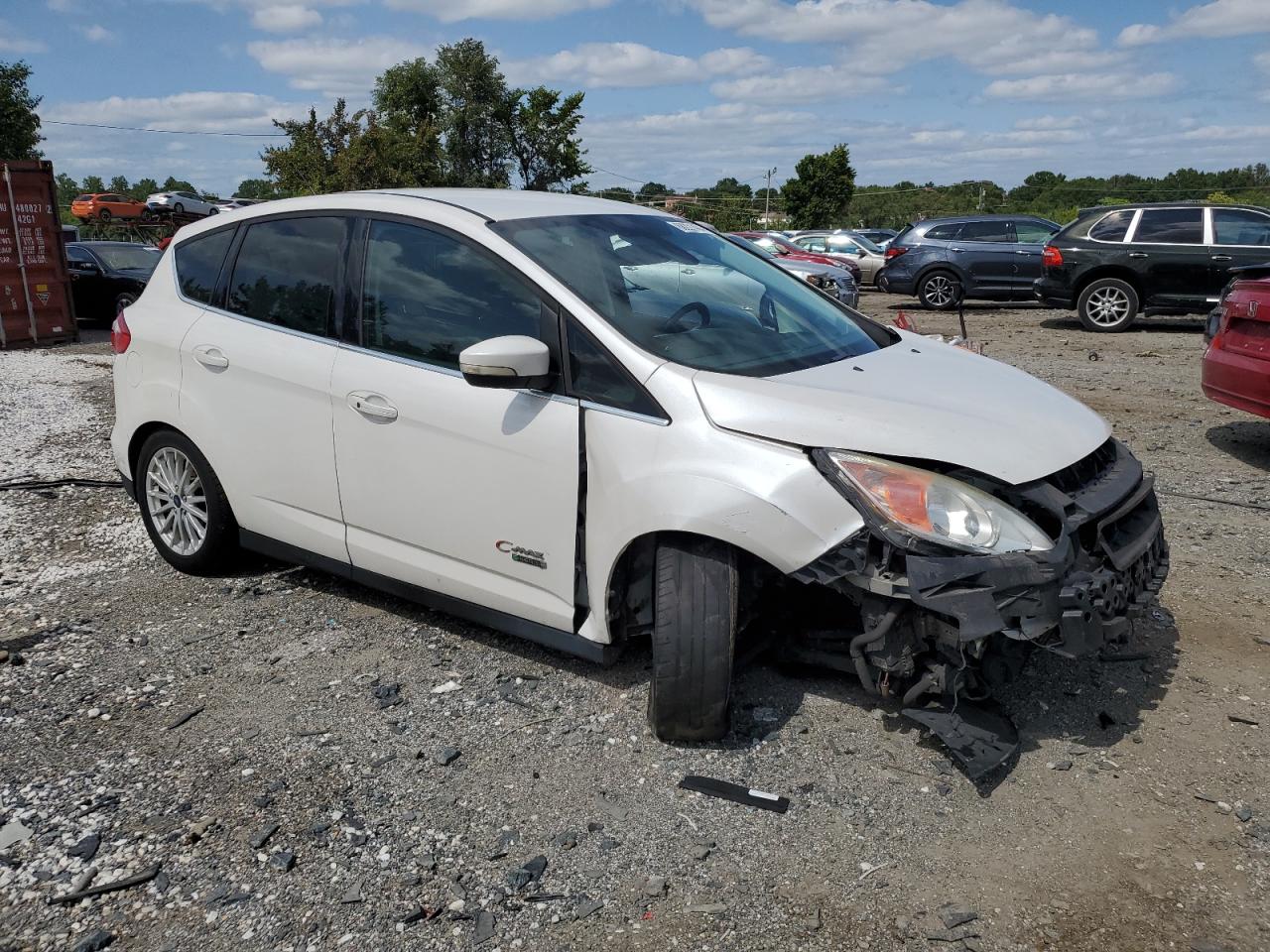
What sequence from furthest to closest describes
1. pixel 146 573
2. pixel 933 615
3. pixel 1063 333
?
pixel 1063 333, pixel 146 573, pixel 933 615

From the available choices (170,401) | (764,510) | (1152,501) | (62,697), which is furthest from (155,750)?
(1152,501)

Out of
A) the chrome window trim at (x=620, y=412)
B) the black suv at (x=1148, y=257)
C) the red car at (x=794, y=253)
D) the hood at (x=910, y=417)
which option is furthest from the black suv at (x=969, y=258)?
the chrome window trim at (x=620, y=412)

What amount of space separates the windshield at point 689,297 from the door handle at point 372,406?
30.3 inches

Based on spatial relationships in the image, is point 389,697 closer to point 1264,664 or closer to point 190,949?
point 190,949

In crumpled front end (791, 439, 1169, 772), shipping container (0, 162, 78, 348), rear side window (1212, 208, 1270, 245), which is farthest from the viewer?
shipping container (0, 162, 78, 348)

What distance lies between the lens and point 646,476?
3221mm

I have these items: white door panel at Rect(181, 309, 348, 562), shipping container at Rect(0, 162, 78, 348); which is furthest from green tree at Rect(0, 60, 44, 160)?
white door panel at Rect(181, 309, 348, 562)

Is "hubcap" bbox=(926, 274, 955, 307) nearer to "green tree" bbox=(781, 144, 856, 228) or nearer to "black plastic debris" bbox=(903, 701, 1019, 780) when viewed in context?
"black plastic debris" bbox=(903, 701, 1019, 780)

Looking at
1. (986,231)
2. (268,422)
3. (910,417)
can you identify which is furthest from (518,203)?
(986,231)

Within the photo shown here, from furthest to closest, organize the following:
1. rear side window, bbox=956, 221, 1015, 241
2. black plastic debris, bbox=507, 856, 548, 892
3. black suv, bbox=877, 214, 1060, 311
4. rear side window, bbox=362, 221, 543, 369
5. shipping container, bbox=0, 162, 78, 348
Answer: rear side window, bbox=956, 221, 1015, 241, black suv, bbox=877, 214, 1060, 311, shipping container, bbox=0, 162, 78, 348, rear side window, bbox=362, 221, 543, 369, black plastic debris, bbox=507, 856, 548, 892

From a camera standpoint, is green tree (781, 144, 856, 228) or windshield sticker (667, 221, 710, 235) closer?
windshield sticker (667, 221, 710, 235)

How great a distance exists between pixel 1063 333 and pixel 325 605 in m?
13.1

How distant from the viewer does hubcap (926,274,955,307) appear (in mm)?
18422

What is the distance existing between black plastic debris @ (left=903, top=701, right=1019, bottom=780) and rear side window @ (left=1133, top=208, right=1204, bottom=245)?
42.6ft
